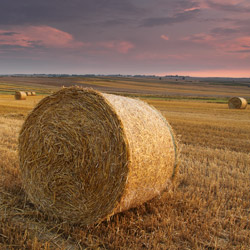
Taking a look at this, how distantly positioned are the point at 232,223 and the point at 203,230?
552 mm

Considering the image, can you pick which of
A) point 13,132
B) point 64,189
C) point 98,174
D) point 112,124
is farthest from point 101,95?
point 13,132

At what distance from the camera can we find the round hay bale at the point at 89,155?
4.29m

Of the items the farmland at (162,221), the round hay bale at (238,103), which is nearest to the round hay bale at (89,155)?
the farmland at (162,221)

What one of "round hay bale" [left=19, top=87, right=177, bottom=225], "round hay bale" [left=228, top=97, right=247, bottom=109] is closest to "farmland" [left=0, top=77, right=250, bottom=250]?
"round hay bale" [left=19, top=87, right=177, bottom=225]

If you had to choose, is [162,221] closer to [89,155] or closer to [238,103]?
[89,155]

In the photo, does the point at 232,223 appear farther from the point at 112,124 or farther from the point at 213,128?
the point at 213,128

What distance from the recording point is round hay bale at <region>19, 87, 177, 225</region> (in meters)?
4.29

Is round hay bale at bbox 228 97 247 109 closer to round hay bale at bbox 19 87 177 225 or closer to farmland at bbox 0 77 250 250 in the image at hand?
farmland at bbox 0 77 250 250

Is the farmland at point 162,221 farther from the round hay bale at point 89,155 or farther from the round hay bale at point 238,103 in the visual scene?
the round hay bale at point 238,103

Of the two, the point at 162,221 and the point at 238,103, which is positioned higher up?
the point at 238,103

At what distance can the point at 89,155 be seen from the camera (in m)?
4.39

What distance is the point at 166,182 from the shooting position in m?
5.51

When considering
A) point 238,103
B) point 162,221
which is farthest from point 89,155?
point 238,103

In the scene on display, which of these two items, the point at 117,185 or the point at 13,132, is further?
the point at 13,132
